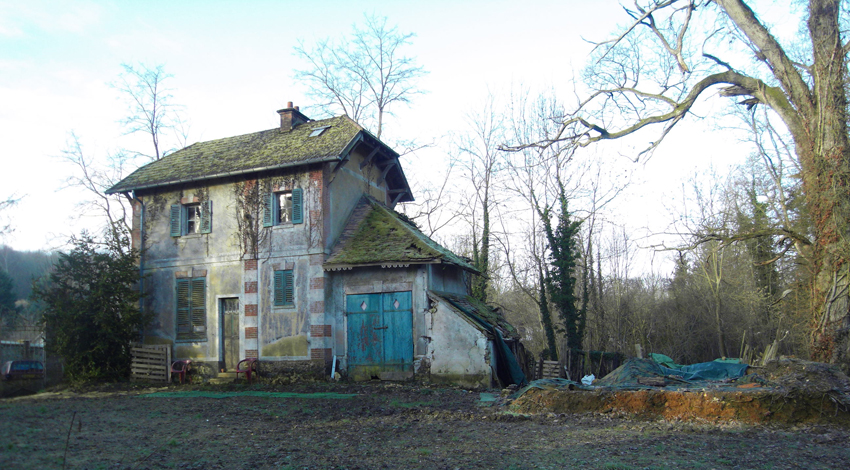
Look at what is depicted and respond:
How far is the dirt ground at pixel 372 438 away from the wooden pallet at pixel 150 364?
18.1 ft

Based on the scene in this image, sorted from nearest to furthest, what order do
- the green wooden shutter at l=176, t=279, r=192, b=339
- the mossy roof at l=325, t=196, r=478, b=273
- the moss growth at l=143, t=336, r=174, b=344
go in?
the mossy roof at l=325, t=196, r=478, b=273
the green wooden shutter at l=176, t=279, r=192, b=339
the moss growth at l=143, t=336, r=174, b=344

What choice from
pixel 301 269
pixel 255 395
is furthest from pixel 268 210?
pixel 255 395

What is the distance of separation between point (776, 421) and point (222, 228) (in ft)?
53.0

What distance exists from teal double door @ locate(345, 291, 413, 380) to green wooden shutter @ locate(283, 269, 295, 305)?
1.74 metres

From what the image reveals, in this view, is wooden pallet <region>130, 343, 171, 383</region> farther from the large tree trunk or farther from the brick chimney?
the large tree trunk

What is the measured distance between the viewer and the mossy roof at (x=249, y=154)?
59.1 ft

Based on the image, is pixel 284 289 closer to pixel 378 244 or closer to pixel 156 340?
pixel 378 244

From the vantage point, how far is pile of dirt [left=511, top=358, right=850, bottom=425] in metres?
9.41

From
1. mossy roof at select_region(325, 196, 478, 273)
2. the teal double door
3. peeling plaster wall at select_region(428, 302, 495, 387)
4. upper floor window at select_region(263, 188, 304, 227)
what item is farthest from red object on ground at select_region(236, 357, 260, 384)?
peeling plaster wall at select_region(428, 302, 495, 387)

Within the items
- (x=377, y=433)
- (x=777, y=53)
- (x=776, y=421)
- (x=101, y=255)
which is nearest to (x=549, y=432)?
(x=377, y=433)

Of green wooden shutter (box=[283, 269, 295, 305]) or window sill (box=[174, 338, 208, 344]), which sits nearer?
green wooden shutter (box=[283, 269, 295, 305])

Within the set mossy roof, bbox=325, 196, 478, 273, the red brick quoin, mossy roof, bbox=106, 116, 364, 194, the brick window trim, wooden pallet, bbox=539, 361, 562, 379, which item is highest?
mossy roof, bbox=106, 116, 364, 194

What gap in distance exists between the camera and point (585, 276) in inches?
1048

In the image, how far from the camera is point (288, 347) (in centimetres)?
1723
